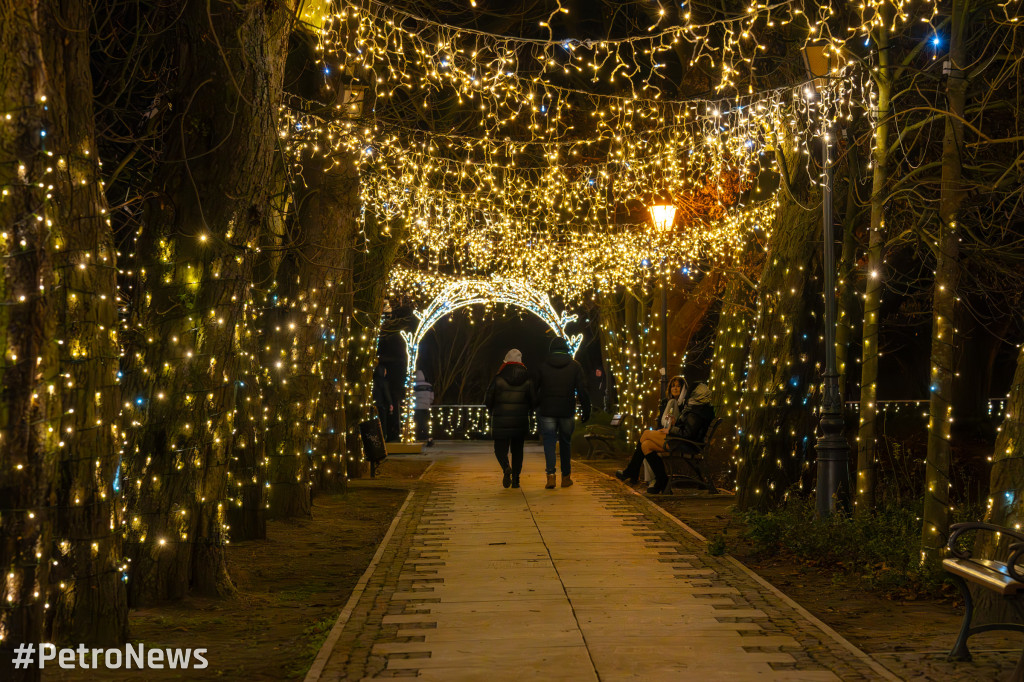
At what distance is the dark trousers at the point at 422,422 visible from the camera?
1312 inches

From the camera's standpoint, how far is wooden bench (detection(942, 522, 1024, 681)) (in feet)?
17.5

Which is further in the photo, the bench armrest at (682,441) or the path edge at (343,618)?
the bench armrest at (682,441)

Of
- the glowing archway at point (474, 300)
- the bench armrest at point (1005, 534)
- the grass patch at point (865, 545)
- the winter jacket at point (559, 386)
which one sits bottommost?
the grass patch at point (865, 545)

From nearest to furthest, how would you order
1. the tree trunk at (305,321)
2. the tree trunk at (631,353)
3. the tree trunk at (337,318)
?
the tree trunk at (305,321), the tree trunk at (337,318), the tree trunk at (631,353)

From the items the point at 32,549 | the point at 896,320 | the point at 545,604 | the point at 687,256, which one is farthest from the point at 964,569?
the point at 896,320

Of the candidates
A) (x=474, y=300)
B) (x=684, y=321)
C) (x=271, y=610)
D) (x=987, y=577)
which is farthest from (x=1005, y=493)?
(x=474, y=300)

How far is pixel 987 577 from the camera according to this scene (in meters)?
5.56

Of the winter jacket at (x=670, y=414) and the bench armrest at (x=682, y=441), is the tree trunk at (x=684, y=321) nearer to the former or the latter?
the winter jacket at (x=670, y=414)

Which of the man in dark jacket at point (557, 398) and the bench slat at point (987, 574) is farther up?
the man in dark jacket at point (557, 398)

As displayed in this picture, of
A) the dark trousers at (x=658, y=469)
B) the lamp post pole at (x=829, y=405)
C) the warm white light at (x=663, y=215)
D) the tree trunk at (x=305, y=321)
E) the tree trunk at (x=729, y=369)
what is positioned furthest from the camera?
the warm white light at (x=663, y=215)

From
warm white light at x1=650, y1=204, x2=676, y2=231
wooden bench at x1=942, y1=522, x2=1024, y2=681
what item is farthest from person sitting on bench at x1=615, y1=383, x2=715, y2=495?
wooden bench at x1=942, y1=522, x2=1024, y2=681

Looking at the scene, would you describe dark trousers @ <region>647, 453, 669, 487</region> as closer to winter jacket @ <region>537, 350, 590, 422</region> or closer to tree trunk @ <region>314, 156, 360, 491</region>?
winter jacket @ <region>537, 350, 590, 422</region>

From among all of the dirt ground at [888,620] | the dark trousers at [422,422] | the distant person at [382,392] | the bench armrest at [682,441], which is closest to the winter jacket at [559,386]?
the bench armrest at [682,441]

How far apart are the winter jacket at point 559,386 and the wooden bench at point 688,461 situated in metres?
1.32
